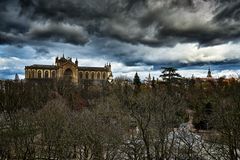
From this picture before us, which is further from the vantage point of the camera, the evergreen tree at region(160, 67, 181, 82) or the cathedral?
the cathedral

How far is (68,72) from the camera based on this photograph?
5015 inches

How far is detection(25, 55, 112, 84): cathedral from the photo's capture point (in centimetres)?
12581

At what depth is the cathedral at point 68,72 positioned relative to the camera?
4953 inches

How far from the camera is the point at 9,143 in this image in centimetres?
2583

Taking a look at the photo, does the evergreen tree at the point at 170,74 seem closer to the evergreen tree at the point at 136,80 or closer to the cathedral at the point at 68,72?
the evergreen tree at the point at 136,80

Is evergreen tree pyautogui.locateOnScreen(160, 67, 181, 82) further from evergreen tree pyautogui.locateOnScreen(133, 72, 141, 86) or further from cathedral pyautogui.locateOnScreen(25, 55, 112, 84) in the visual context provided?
cathedral pyautogui.locateOnScreen(25, 55, 112, 84)

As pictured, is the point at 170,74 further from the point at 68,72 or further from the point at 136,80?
the point at 68,72

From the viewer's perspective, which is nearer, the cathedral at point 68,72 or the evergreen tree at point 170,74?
the evergreen tree at point 170,74

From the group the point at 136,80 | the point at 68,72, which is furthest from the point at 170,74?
the point at 68,72

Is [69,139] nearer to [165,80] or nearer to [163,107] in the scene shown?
[163,107]

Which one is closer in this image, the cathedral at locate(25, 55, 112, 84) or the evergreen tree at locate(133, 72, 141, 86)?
the evergreen tree at locate(133, 72, 141, 86)

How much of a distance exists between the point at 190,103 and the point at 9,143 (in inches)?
1411

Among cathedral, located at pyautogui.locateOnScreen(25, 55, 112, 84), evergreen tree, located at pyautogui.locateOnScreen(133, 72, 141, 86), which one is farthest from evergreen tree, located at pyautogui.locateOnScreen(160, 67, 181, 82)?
cathedral, located at pyautogui.locateOnScreen(25, 55, 112, 84)

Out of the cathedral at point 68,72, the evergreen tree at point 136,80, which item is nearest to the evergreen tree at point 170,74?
the evergreen tree at point 136,80
